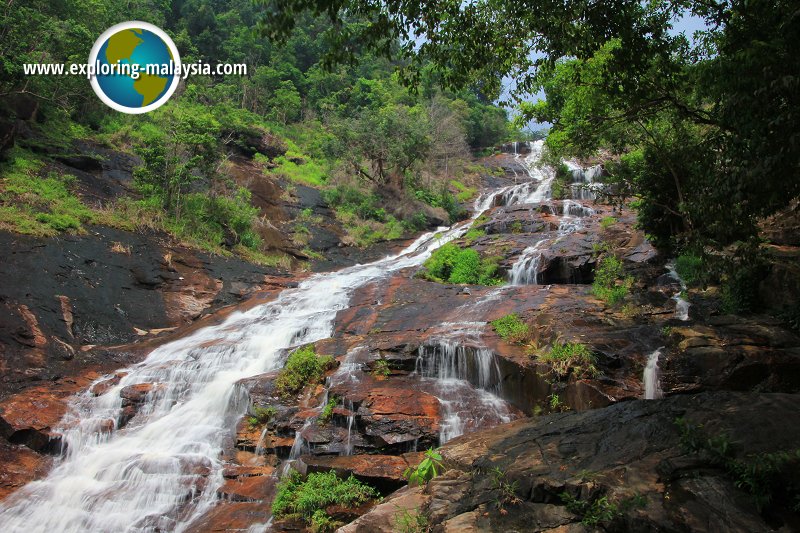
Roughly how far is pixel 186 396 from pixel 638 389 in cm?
941

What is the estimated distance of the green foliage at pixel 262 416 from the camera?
30.3 ft

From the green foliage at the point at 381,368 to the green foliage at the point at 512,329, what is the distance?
266cm

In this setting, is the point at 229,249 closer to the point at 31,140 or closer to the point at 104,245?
the point at 104,245

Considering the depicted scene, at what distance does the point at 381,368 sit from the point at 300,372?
5.78 feet

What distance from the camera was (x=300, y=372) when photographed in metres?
10.2

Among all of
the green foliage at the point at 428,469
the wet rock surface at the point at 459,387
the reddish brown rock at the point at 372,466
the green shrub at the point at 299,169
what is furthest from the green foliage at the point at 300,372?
the green shrub at the point at 299,169

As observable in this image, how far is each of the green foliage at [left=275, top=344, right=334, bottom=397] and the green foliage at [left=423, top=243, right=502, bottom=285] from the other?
24.4ft

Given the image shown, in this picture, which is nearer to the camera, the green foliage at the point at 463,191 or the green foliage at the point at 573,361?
the green foliage at the point at 573,361

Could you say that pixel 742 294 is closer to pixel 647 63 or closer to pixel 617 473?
pixel 647 63

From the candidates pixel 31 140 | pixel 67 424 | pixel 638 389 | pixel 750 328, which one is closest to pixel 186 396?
pixel 67 424

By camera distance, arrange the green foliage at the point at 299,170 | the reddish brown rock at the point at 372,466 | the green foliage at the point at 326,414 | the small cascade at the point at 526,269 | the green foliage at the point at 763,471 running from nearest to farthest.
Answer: the green foliage at the point at 763,471 < the reddish brown rock at the point at 372,466 < the green foliage at the point at 326,414 < the small cascade at the point at 526,269 < the green foliage at the point at 299,170

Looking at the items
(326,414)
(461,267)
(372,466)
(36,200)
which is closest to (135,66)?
(36,200)

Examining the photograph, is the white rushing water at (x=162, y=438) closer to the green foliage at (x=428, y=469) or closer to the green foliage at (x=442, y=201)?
the green foliage at (x=428, y=469)

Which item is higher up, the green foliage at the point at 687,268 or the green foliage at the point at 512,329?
the green foliage at the point at 687,268
